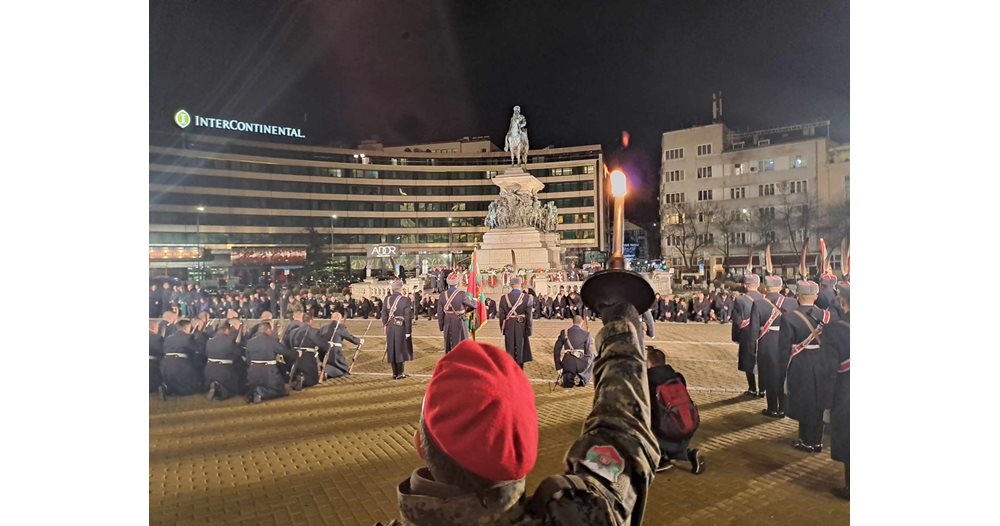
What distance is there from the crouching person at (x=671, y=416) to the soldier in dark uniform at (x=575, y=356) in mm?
2709

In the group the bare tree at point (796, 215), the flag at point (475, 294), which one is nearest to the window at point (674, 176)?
the bare tree at point (796, 215)

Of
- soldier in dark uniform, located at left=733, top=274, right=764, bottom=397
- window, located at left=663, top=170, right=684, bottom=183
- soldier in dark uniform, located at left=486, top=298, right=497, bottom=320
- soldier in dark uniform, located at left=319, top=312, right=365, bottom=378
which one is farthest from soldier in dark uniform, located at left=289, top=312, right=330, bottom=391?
window, located at left=663, top=170, right=684, bottom=183

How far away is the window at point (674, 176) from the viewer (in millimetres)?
18928

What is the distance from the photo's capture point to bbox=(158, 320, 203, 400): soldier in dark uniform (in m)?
6.71

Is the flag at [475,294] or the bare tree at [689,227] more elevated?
the bare tree at [689,227]

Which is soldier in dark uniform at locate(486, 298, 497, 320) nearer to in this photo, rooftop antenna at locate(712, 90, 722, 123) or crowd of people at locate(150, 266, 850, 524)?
crowd of people at locate(150, 266, 850, 524)

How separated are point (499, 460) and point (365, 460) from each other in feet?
13.1

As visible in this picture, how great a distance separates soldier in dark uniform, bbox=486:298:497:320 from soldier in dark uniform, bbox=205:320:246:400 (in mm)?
7493

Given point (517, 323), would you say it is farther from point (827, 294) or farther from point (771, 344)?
point (827, 294)

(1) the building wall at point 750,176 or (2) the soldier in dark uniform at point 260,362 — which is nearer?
(2) the soldier in dark uniform at point 260,362

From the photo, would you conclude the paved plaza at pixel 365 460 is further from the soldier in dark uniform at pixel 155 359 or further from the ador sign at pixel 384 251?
the ador sign at pixel 384 251

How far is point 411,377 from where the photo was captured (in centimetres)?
767

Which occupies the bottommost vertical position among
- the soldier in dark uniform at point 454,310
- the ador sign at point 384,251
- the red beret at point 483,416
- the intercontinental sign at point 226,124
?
the soldier in dark uniform at point 454,310
